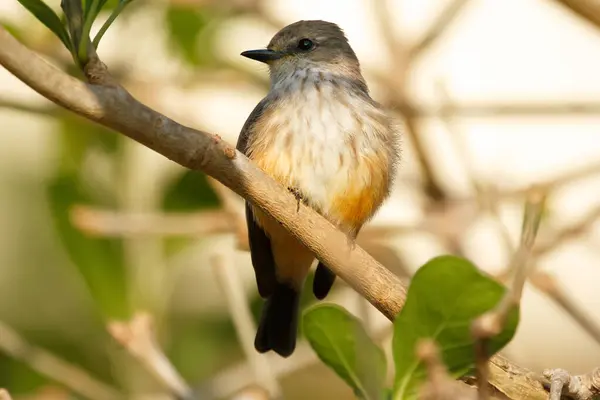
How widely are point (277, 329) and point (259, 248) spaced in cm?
30

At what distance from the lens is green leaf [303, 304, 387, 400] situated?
6.15 feet

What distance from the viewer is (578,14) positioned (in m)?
2.08

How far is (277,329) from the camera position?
3.60m

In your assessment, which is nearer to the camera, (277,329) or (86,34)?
(86,34)

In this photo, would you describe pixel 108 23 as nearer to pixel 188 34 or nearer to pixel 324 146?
pixel 324 146

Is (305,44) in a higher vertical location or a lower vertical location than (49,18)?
higher

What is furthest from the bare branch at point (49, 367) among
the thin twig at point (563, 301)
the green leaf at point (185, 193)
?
the thin twig at point (563, 301)

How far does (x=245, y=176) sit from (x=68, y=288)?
2.05 m

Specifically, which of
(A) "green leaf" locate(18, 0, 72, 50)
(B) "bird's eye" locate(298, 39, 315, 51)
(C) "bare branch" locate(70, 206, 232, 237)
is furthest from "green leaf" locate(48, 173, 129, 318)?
(A) "green leaf" locate(18, 0, 72, 50)

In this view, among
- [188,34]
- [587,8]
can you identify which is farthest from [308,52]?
[587,8]

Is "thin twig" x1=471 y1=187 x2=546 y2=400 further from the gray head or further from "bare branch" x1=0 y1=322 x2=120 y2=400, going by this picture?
the gray head

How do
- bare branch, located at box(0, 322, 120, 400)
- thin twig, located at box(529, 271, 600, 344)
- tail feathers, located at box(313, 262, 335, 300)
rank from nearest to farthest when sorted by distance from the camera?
thin twig, located at box(529, 271, 600, 344) < bare branch, located at box(0, 322, 120, 400) < tail feathers, located at box(313, 262, 335, 300)

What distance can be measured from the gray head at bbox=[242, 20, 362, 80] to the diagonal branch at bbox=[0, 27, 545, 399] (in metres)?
1.87

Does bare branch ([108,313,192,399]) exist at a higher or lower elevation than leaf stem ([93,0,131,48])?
lower
